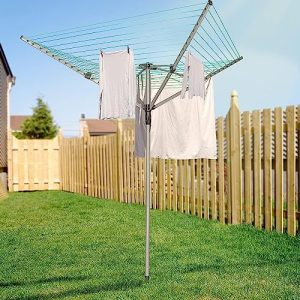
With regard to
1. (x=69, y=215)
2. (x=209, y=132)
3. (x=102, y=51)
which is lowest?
(x=69, y=215)

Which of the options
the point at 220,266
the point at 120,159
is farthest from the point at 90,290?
the point at 120,159

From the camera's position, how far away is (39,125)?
1277 inches

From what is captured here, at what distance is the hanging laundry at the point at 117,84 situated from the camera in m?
4.54

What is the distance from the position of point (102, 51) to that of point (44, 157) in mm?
13218

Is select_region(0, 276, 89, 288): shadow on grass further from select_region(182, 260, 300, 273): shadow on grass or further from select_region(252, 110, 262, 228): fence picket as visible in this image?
select_region(252, 110, 262, 228): fence picket

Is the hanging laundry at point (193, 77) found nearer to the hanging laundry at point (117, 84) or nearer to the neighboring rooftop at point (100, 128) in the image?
the hanging laundry at point (117, 84)

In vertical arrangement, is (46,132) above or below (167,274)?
above

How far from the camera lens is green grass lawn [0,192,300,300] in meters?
4.64

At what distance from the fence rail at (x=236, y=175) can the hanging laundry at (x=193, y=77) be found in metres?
2.79

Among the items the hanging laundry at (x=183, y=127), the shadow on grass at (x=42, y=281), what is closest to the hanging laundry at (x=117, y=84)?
the hanging laundry at (x=183, y=127)

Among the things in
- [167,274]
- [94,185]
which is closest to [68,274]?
[167,274]

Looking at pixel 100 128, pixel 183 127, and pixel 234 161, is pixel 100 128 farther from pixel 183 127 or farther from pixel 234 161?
pixel 183 127

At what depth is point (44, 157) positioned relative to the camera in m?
17.4

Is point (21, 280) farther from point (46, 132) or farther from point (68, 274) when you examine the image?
point (46, 132)
